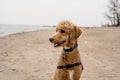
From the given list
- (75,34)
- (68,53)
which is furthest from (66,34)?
(68,53)

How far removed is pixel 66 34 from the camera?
16.0ft

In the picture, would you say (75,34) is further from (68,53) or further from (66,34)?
(68,53)

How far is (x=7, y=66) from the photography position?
1052cm

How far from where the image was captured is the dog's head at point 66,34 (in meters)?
4.81

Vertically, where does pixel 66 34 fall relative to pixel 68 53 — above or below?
above

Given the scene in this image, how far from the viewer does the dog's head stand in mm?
4809

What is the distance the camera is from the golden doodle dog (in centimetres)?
488

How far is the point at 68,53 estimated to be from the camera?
16.3 feet

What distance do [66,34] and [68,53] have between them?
296 mm

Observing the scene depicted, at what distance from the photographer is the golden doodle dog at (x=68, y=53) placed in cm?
488

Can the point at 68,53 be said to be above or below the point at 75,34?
below

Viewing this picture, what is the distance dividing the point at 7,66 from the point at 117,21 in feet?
153

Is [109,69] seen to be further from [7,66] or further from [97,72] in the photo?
[7,66]

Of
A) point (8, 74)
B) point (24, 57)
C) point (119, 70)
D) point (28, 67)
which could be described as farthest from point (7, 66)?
point (119, 70)
